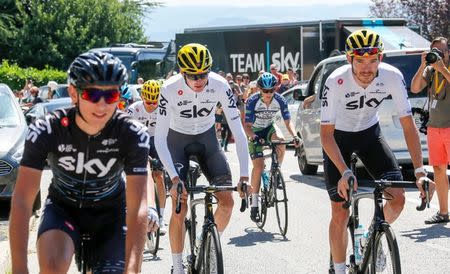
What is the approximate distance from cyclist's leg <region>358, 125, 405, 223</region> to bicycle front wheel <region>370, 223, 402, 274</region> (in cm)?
73

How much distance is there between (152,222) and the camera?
16.5ft

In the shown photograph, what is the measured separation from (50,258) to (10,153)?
27.0 feet

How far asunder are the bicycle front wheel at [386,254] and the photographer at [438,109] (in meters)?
4.79

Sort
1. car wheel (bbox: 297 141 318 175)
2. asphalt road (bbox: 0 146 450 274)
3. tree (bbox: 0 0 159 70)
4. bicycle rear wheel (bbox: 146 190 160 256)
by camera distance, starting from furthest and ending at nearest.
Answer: tree (bbox: 0 0 159 70) → car wheel (bbox: 297 141 318 175) → bicycle rear wheel (bbox: 146 190 160 256) → asphalt road (bbox: 0 146 450 274)

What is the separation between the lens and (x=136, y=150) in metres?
5.04

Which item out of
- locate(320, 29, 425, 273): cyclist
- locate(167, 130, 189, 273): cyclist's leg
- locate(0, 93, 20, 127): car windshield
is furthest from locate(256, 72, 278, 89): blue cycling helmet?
locate(320, 29, 425, 273): cyclist

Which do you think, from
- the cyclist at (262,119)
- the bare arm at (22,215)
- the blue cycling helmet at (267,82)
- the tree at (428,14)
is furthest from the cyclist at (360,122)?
the tree at (428,14)

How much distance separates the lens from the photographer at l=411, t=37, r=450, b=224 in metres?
11.4

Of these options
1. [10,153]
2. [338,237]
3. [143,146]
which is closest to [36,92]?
[10,153]

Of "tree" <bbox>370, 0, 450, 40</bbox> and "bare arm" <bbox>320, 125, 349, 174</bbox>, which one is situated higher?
"bare arm" <bbox>320, 125, 349, 174</bbox>

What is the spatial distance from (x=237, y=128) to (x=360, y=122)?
1077 millimetres

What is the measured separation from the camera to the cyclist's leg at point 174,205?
8.12 metres

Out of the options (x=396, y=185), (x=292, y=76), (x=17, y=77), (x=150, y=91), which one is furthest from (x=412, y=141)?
(x=17, y=77)

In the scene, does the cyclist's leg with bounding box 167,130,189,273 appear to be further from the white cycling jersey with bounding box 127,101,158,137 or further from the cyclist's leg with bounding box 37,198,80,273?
the white cycling jersey with bounding box 127,101,158,137
